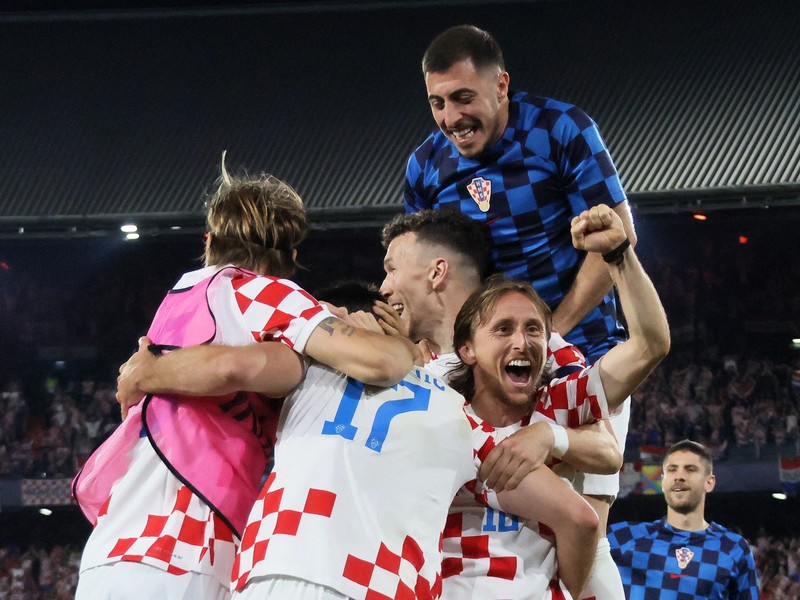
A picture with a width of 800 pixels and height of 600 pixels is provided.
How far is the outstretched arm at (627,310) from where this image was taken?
318cm

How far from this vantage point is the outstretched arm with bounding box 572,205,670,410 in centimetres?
318

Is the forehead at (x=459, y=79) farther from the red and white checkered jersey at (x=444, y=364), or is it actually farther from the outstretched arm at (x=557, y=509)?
the outstretched arm at (x=557, y=509)

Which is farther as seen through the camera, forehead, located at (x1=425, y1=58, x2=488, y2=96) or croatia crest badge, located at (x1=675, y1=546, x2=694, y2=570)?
croatia crest badge, located at (x1=675, y1=546, x2=694, y2=570)

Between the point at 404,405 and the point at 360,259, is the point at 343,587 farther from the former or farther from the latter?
the point at 360,259

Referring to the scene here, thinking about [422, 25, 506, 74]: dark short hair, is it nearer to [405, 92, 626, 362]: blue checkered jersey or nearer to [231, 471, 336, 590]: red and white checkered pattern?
[405, 92, 626, 362]: blue checkered jersey

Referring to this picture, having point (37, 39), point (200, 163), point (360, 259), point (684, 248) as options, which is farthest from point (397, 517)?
point (684, 248)

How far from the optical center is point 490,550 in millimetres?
3033

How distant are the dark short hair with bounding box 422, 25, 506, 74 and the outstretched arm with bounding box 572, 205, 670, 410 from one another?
3.76 feet

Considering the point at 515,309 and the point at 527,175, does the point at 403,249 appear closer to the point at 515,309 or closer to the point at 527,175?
the point at 527,175

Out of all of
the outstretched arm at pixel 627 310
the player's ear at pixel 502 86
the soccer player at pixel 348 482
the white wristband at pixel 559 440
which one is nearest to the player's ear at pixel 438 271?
the player's ear at pixel 502 86

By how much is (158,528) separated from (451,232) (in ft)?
5.57

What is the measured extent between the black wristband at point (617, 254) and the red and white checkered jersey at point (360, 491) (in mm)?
744

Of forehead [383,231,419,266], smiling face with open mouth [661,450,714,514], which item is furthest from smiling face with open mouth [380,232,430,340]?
smiling face with open mouth [661,450,714,514]

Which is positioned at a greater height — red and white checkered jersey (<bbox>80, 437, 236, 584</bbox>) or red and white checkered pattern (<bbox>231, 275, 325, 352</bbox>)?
red and white checkered pattern (<bbox>231, 275, 325, 352</bbox>)
